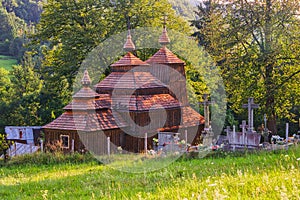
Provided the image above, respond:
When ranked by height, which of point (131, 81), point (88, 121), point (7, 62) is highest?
point (7, 62)

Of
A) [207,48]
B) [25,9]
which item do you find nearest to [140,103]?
[207,48]

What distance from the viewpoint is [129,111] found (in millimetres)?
23781

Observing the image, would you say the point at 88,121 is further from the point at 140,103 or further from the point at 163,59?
the point at 163,59

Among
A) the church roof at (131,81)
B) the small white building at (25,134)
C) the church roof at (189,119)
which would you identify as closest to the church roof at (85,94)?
the church roof at (131,81)

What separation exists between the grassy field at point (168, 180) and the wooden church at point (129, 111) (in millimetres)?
4619

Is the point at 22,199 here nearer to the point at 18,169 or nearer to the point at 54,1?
A: the point at 18,169

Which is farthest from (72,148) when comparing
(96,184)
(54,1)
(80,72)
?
(54,1)

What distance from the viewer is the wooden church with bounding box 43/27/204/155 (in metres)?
21.9

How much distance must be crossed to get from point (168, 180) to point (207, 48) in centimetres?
2606

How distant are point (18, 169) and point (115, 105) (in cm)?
896

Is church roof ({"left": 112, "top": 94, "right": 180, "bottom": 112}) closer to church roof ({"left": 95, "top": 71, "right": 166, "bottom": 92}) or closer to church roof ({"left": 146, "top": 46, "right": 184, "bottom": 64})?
church roof ({"left": 95, "top": 71, "right": 166, "bottom": 92})

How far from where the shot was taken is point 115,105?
24.0 m

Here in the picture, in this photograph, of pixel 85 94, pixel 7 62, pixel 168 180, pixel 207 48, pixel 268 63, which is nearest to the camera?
A: pixel 168 180

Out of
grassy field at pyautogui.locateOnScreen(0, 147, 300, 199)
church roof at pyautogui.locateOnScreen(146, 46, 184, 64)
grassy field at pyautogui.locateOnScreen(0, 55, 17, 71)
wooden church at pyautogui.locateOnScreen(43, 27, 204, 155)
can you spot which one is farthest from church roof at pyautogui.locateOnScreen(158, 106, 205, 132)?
grassy field at pyautogui.locateOnScreen(0, 55, 17, 71)
